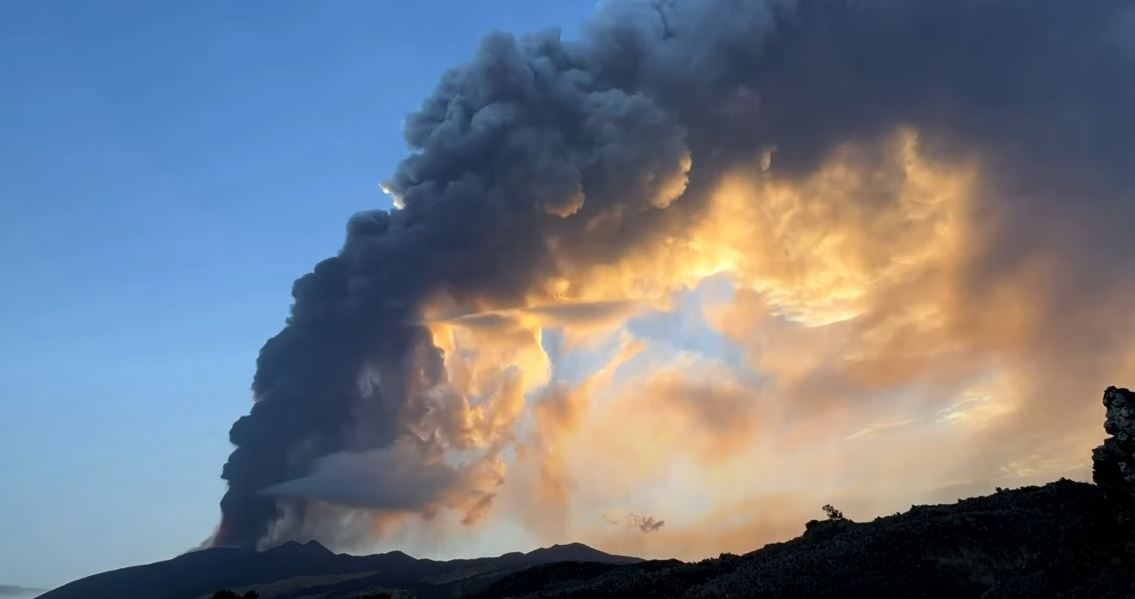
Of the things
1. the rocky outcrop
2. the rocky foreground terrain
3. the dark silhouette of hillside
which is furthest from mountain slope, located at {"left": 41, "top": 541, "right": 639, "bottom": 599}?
the rocky outcrop

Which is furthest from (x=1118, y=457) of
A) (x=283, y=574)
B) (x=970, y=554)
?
(x=283, y=574)

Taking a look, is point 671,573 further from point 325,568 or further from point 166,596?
point 166,596

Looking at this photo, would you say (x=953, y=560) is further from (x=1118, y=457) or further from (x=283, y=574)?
(x=283, y=574)

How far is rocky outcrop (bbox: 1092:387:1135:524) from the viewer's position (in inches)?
1080

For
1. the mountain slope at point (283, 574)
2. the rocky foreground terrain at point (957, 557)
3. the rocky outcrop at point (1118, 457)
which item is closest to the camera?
the rocky foreground terrain at point (957, 557)

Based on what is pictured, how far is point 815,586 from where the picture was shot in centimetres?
3769

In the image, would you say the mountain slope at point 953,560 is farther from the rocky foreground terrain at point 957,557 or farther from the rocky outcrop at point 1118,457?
the rocky outcrop at point 1118,457

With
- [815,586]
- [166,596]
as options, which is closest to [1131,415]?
[815,586]

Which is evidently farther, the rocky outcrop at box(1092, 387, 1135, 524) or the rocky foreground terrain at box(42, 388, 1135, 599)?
the rocky outcrop at box(1092, 387, 1135, 524)

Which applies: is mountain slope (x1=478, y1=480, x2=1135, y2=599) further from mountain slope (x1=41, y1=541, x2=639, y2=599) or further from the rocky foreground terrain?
mountain slope (x1=41, y1=541, x2=639, y2=599)

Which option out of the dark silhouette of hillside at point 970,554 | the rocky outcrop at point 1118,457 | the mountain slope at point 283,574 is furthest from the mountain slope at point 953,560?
the mountain slope at point 283,574

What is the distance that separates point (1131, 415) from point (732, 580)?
22657mm

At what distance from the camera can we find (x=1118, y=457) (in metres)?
28.4

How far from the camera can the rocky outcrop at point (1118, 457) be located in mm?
27438
